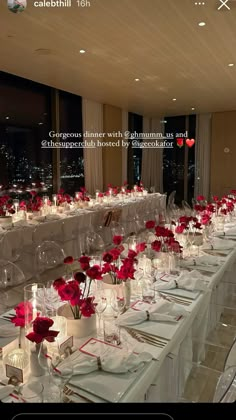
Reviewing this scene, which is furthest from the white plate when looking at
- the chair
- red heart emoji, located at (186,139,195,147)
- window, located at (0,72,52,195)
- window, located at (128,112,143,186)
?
red heart emoji, located at (186,139,195,147)

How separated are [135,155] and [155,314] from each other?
9374 millimetres

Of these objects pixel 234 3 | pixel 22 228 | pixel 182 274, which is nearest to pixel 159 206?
pixel 22 228

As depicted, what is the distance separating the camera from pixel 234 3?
3189mm

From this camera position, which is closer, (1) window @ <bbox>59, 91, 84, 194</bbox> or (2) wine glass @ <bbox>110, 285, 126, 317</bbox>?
(2) wine glass @ <bbox>110, 285, 126, 317</bbox>

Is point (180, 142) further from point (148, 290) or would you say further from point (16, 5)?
point (148, 290)

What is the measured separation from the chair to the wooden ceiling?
2339 mm

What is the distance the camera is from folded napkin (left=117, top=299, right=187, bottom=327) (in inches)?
65.1

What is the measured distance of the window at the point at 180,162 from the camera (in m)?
10.8

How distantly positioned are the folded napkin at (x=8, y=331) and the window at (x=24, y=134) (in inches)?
194

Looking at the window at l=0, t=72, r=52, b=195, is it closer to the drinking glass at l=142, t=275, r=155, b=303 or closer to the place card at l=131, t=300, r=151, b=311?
the drinking glass at l=142, t=275, r=155, b=303

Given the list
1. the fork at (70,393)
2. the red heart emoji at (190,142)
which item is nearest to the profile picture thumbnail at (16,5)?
the fork at (70,393)

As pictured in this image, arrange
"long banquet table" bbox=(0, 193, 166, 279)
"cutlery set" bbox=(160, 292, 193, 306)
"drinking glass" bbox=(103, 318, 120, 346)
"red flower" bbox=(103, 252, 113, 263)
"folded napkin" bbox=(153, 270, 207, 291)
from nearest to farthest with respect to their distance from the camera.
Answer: "drinking glass" bbox=(103, 318, 120, 346), "red flower" bbox=(103, 252, 113, 263), "cutlery set" bbox=(160, 292, 193, 306), "folded napkin" bbox=(153, 270, 207, 291), "long banquet table" bbox=(0, 193, 166, 279)

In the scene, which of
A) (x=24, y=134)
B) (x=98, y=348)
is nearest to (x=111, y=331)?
(x=98, y=348)

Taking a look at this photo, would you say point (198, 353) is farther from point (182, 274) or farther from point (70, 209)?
point (70, 209)
